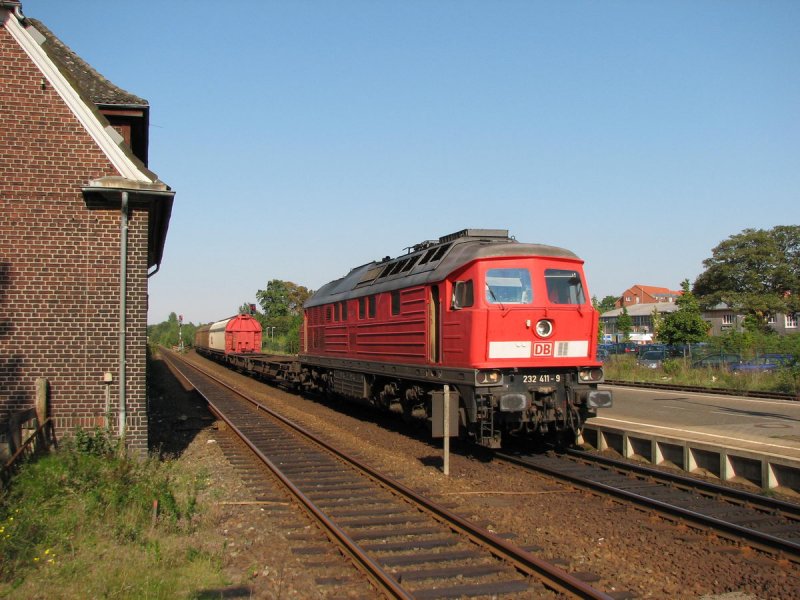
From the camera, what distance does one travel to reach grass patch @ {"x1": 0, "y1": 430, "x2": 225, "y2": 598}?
5.97 meters

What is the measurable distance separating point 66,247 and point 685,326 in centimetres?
3051

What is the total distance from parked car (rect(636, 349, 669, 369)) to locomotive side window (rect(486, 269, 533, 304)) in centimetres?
2474

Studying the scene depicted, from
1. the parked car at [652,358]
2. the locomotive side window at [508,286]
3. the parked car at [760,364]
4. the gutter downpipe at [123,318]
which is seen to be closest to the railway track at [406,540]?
the gutter downpipe at [123,318]

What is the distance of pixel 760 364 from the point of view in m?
29.1

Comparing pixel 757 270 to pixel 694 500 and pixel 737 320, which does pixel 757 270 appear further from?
pixel 694 500

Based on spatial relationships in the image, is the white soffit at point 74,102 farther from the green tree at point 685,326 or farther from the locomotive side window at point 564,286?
the green tree at point 685,326

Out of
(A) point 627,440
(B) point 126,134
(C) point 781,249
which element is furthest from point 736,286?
(B) point 126,134

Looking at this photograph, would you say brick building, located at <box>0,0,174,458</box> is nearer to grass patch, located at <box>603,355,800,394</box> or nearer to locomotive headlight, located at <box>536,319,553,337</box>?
locomotive headlight, located at <box>536,319,553,337</box>

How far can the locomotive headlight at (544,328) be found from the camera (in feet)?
37.5

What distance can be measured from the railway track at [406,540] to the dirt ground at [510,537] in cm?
30

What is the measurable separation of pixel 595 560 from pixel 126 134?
36.1 ft

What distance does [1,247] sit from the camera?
Answer: 10.4 meters

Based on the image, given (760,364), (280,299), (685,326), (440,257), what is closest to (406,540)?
(440,257)

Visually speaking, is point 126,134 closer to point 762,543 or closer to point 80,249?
point 80,249
